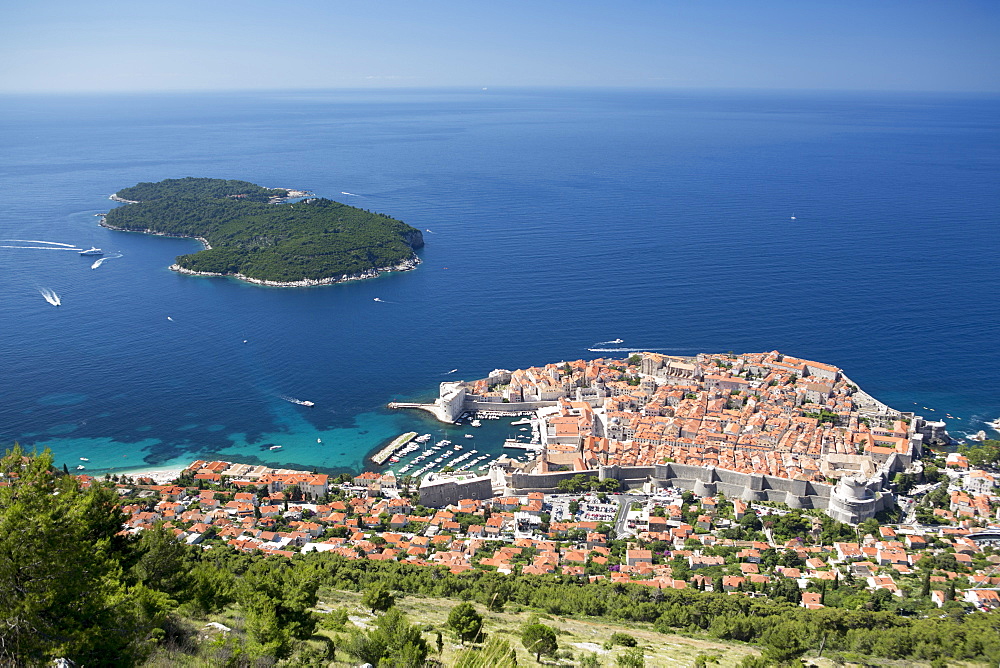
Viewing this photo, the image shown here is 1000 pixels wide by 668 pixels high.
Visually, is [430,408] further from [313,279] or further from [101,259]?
[101,259]

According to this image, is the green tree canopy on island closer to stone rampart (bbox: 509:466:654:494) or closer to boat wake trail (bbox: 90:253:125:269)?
boat wake trail (bbox: 90:253:125:269)

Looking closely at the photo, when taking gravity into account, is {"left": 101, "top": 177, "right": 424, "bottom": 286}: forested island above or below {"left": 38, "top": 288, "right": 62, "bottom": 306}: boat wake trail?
above

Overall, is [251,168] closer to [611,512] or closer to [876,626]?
A: [611,512]

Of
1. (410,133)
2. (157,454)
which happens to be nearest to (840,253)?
(157,454)

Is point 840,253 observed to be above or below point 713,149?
below

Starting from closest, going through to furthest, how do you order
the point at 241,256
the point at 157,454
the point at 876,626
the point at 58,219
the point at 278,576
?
the point at 278,576 < the point at 876,626 < the point at 157,454 < the point at 241,256 < the point at 58,219

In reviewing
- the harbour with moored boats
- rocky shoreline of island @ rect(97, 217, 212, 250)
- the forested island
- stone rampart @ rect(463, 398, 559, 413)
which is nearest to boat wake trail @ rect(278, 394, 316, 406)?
the harbour with moored boats

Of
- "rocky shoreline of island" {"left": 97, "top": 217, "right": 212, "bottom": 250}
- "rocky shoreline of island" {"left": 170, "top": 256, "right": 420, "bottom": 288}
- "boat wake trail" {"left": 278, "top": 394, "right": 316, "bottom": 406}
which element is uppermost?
"rocky shoreline of island" {"left": 97, "top": 217, "right": 212, "bottom": 250}

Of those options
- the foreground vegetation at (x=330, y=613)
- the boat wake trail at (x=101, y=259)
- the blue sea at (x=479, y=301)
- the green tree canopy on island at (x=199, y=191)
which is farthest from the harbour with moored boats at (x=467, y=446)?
the green tree canopy on island at (x=199, y=191)
